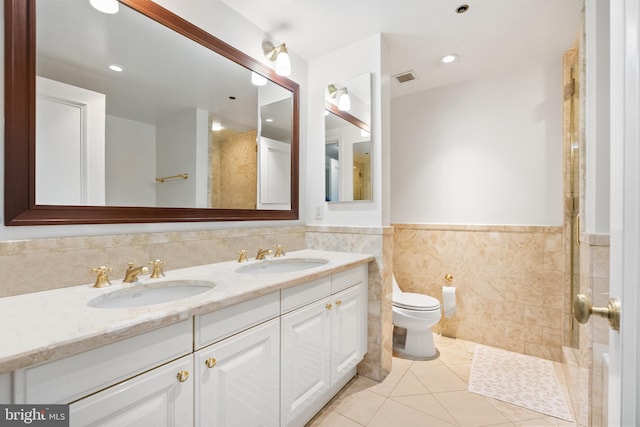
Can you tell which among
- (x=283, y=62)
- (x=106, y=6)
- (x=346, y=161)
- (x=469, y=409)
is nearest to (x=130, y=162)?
(x=106, y=6)

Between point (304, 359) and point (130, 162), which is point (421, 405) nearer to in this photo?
point (304, 359)

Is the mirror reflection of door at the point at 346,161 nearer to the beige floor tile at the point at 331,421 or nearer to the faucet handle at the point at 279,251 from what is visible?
the faucet handle at the point at 279,251

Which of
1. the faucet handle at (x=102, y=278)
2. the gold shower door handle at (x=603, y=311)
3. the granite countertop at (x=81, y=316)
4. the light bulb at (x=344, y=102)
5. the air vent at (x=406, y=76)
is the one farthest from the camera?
the air vent at (x=406, y=76)

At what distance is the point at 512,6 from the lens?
1.70 metres

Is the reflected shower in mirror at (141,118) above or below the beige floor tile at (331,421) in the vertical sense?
above

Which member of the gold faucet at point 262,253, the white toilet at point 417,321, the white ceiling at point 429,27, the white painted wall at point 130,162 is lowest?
the white toilet at point 417,321

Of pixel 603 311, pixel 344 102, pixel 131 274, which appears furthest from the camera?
pixel 344 102

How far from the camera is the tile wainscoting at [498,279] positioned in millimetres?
2240

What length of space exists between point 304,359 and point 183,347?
668mm

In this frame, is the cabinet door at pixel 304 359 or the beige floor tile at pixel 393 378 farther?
the beige floor tile at pixel 393 378

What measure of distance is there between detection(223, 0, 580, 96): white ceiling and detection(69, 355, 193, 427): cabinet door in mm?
1890

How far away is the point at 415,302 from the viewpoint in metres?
2.28

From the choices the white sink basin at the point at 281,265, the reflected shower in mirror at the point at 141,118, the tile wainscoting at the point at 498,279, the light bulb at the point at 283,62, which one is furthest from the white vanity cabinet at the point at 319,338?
the light bulb at the point at 283,62

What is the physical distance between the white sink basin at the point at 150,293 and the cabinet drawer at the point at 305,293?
0.32 m
